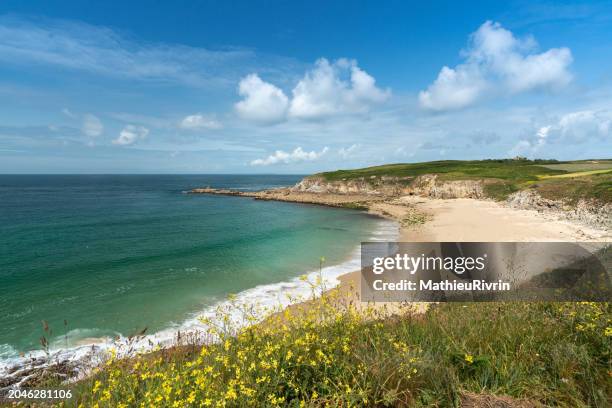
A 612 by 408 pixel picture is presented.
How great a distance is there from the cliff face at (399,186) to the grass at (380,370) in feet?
212

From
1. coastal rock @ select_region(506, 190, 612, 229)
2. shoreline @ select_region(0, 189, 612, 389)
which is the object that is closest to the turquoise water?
shoreline @ select_region(0, 189, 612, 389)

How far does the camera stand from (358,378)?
12.0 ft

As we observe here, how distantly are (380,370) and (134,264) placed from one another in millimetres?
25981

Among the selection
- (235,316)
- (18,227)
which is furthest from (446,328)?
(18,227)

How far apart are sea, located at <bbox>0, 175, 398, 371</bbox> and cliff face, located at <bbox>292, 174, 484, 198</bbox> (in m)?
28.0

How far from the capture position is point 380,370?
140 inches

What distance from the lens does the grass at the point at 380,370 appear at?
3.33 m

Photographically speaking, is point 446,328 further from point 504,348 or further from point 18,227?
point 18,227

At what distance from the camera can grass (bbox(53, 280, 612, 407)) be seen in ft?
10.9

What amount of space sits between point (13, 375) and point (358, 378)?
13.3 metres
